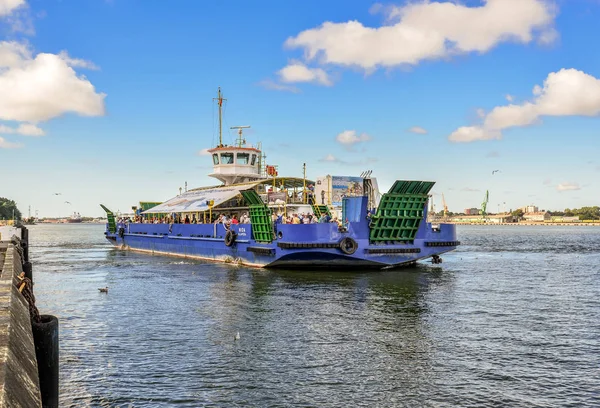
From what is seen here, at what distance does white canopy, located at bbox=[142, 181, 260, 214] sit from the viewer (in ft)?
116

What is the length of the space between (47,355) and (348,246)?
19575 millimetres

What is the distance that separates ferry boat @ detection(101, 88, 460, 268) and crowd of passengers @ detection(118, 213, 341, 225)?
0.07 m

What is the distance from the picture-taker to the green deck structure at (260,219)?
26969 millimetres

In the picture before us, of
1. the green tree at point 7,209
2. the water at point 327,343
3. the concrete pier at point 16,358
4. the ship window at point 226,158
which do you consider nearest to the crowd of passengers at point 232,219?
the water at point 327,343

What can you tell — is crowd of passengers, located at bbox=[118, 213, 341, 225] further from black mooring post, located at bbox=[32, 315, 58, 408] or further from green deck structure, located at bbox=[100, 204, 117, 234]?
black mooring post, located at bbox=[32, 315, 58, 408]

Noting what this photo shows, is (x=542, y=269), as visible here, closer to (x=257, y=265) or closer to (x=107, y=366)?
(x=257, y=265)

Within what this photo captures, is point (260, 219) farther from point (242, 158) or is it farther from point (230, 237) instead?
point (242, 158)

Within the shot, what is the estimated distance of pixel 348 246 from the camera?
25.2 meters

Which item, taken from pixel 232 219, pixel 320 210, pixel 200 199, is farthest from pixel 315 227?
pixel 200 199

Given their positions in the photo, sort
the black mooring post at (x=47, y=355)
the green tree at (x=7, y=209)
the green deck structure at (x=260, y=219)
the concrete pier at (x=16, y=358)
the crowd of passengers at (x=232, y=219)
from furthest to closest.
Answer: the green tree at (x=7, y=209), the crowd of passengers at (x=232, y=219), the green deck structure at (x=260, y=219), the black mooring post at (x=47, y=355), the concrete pier at (x=16, y=358)

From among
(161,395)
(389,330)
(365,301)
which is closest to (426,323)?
(389,330)

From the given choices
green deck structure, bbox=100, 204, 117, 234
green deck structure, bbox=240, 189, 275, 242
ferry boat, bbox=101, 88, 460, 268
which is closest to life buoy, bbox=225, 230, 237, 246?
ferry boat, bbox=101, 88, 460, 268

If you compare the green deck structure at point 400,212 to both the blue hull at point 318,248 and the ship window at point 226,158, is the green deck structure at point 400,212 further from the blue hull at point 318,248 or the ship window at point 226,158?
the ship window at point 226,158

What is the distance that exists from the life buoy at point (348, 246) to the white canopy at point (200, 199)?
452 inches
